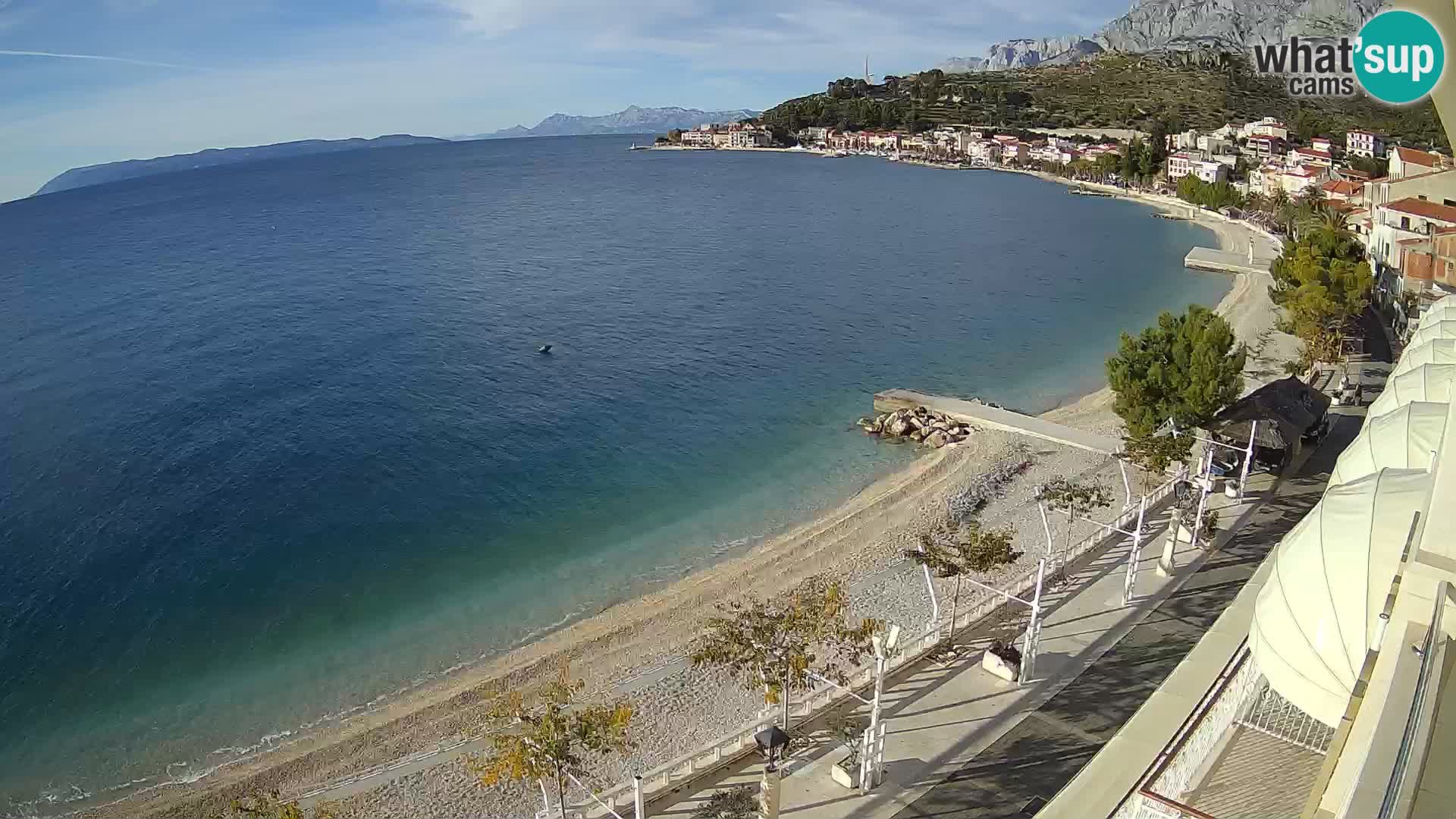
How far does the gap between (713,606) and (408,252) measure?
2699 inches

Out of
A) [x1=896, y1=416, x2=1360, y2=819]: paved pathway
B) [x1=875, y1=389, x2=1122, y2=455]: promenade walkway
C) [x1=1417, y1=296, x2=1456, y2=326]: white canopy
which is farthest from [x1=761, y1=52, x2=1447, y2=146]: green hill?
[x1=896, y1=416, x2=1360, y2=819]: paved pathway

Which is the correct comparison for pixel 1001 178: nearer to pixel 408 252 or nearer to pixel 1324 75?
pixel 1324 75

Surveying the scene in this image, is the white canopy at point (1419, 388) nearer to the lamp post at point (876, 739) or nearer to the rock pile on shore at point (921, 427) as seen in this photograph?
the lamp post at point (876, 739)

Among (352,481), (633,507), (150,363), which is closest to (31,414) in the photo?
(150,363)

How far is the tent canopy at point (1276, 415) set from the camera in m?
22.9

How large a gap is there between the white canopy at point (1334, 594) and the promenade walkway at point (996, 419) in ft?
63.5

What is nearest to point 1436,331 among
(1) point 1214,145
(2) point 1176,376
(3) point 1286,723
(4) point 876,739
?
(2) point 1176,376

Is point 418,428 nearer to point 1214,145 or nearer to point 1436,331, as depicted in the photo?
point 1436,331

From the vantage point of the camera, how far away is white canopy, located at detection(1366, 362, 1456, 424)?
45.5ft

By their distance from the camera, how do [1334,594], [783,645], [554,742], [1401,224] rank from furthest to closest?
[1401,224] → [783,645] → [554,742] → [1334,594]

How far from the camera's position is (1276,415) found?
2353cm

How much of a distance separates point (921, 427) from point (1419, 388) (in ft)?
61.4

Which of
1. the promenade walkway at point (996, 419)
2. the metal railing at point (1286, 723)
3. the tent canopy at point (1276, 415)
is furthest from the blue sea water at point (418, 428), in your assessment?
the metal railing at point (1286, 723)

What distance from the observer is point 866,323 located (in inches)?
1984
